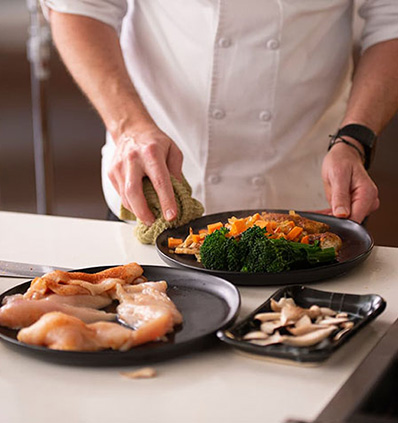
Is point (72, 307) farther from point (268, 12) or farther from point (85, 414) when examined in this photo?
point (268, 12)

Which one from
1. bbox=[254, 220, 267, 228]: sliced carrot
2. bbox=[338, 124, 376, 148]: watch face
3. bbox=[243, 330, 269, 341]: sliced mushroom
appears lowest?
bbox=[254, 220, 267, 228]: sliced carrot

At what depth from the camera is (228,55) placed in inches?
82.0

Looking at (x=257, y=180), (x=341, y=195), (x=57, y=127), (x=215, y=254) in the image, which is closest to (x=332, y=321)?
(x=215, y=254)

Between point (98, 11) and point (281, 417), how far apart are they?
151 cm

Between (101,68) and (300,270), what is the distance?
95 centimetres

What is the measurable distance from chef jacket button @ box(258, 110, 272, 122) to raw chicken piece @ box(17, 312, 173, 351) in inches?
48.5

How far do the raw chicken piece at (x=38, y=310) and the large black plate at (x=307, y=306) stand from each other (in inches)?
8.2

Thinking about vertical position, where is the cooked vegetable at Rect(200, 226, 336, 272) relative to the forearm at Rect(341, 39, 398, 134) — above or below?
below

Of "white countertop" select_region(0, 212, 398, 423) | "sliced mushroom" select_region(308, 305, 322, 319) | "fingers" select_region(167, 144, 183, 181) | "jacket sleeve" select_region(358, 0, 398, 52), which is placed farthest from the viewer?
"jacket sleeve" select_region(358, 0, 398, 52)

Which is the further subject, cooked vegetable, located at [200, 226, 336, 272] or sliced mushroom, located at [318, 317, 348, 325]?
cooked vegetable, located at [200, 226, 336, 272]

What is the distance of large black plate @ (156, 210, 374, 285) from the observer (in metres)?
1.31

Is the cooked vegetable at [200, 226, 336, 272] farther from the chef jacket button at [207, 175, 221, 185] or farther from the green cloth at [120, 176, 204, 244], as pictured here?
the chef jacket button at [207, 175, 221, 185]

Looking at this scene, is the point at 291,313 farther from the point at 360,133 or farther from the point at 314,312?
the point at 360,133

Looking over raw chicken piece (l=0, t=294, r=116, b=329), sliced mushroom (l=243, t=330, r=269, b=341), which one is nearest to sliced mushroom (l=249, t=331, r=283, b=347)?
sliced mushroom (l=243, t=330, r=269, b=341)
